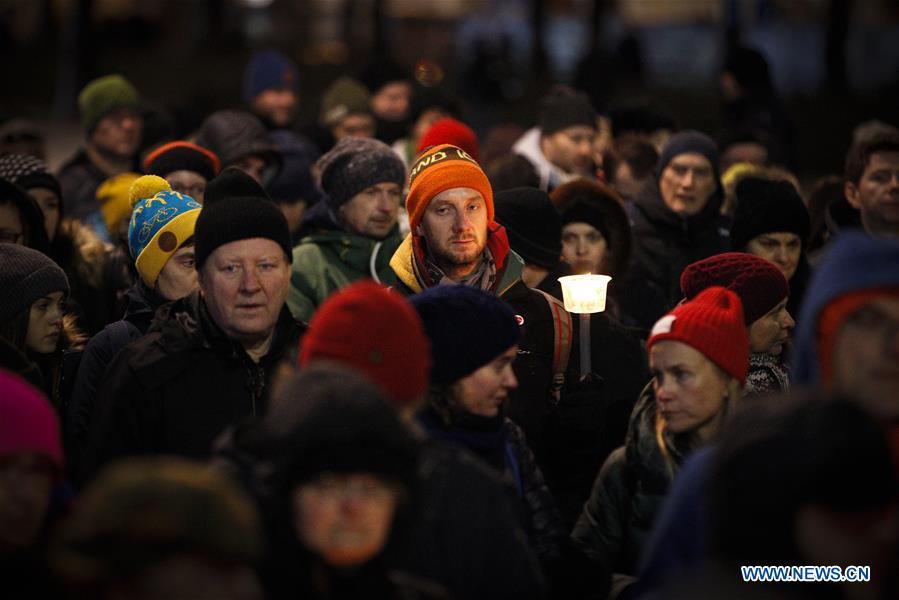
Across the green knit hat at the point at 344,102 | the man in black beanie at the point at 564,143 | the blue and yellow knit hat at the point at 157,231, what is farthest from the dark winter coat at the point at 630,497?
the green knit hat at the point at 344,102

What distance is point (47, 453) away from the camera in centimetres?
476

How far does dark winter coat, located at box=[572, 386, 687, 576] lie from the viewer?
6027 mm

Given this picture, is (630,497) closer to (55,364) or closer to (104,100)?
(55,364)

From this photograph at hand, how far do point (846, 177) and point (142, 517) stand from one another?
661 cm

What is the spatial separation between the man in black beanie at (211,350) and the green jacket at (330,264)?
6.19ft

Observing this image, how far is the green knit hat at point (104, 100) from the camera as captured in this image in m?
12.5

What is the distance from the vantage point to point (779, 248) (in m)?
9.30

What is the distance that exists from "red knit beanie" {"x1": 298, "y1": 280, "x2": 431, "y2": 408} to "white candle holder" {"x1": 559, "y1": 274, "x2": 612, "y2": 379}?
2244mm

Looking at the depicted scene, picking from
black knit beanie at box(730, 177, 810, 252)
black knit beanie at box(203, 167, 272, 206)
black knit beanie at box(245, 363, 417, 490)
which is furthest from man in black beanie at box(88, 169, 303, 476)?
black knit beanie at box(730, 177, 810, 252)

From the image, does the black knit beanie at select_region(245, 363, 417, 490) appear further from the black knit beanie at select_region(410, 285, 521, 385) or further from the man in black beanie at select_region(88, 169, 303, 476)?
the man in black beanie at select_region(88, 169, 303, 476)

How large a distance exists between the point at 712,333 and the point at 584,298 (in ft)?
3.61

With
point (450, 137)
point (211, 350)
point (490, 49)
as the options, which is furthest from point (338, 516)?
point (490, 49)

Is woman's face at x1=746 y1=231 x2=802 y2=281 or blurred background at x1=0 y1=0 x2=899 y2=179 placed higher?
blurred background at x1=0 y1=0 x2=899 y2=179

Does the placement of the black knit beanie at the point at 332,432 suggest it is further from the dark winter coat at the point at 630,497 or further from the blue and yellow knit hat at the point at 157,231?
the blue and yellow knit hat at the point at 157,231
